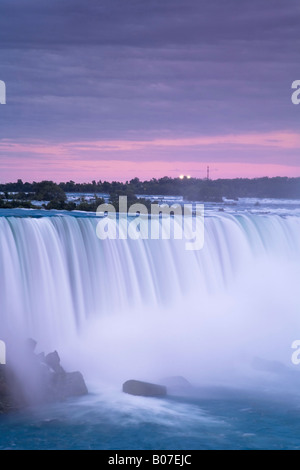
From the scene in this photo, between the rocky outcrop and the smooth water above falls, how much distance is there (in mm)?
522

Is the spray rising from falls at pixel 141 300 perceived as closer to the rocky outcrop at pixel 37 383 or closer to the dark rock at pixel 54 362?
the dark rock at pixel 54 362

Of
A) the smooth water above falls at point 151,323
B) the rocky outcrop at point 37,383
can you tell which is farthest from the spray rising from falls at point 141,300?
the rocky outcrop at point 37,383

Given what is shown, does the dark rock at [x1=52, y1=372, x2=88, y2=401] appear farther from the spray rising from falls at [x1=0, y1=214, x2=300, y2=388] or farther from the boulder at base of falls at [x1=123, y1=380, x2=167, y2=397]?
the spray rising from falls at [x1=0, y1=214, x2=300, y2=388]

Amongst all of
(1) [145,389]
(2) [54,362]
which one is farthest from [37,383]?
(1) [145,389]

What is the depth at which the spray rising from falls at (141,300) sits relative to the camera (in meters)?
18.0

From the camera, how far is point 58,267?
19078 millimetres

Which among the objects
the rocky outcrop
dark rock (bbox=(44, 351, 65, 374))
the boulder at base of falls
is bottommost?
the boulder at base of falls

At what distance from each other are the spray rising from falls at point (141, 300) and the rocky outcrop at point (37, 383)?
180 centimetres

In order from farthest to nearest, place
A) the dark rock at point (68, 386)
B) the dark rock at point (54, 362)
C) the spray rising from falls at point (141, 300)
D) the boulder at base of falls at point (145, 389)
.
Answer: the spray rising from falls at point (141, 300) < the boulder at base of falls at point (145, 389) < the dark rock at point (54, 362) < the dark rock at point (68, 386)

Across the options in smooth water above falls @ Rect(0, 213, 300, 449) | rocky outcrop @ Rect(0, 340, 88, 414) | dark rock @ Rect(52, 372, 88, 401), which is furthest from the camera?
dark rock @ Rect(52, 372, 88, 401)

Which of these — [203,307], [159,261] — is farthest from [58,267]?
[203,307]

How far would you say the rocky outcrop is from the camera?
1434 centimetres

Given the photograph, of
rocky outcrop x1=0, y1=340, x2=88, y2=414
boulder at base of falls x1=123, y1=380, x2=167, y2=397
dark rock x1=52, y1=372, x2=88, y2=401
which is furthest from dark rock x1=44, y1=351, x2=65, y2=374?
boulder at base of falls x1=123, y1=380, x2=167, y2=397
